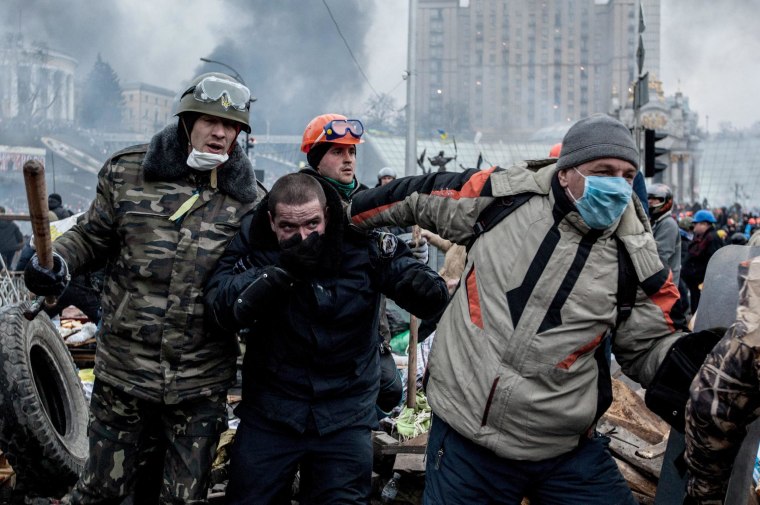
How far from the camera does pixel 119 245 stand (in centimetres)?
305

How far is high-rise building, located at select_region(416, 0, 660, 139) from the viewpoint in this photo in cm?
11631

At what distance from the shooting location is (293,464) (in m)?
2.88

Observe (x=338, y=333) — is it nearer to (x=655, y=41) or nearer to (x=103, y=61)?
(x=103, y=61)

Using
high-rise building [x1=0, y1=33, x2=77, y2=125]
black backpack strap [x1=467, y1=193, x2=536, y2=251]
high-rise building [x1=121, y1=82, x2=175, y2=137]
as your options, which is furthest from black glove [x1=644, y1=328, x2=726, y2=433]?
high-rise building [x1=121, y1=82, x2=175, y2=137]

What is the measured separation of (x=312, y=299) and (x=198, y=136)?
2.89 ft

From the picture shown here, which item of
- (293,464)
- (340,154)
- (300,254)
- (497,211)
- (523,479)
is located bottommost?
(293,464)

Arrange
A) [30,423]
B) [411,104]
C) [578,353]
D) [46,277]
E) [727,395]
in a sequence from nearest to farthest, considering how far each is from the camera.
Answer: [727,395]
[578,353]
[46,277]
[30,423]
[411,104]

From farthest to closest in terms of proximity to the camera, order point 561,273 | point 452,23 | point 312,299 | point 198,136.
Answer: point 452,23 < point 198,136 < point 312,299 < point 561,273

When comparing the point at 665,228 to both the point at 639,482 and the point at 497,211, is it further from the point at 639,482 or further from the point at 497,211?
the point at 497,211

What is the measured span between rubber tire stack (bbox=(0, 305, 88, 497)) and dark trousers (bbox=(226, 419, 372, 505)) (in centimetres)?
107

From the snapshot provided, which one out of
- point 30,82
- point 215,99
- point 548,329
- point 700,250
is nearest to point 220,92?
point 215,99

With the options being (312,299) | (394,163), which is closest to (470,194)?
(312,299)

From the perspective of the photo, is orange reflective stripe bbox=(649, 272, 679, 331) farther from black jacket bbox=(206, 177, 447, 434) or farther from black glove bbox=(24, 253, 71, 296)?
black glove bbox=(24, 253, 71, 296)

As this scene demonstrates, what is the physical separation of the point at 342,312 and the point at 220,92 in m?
1.09
